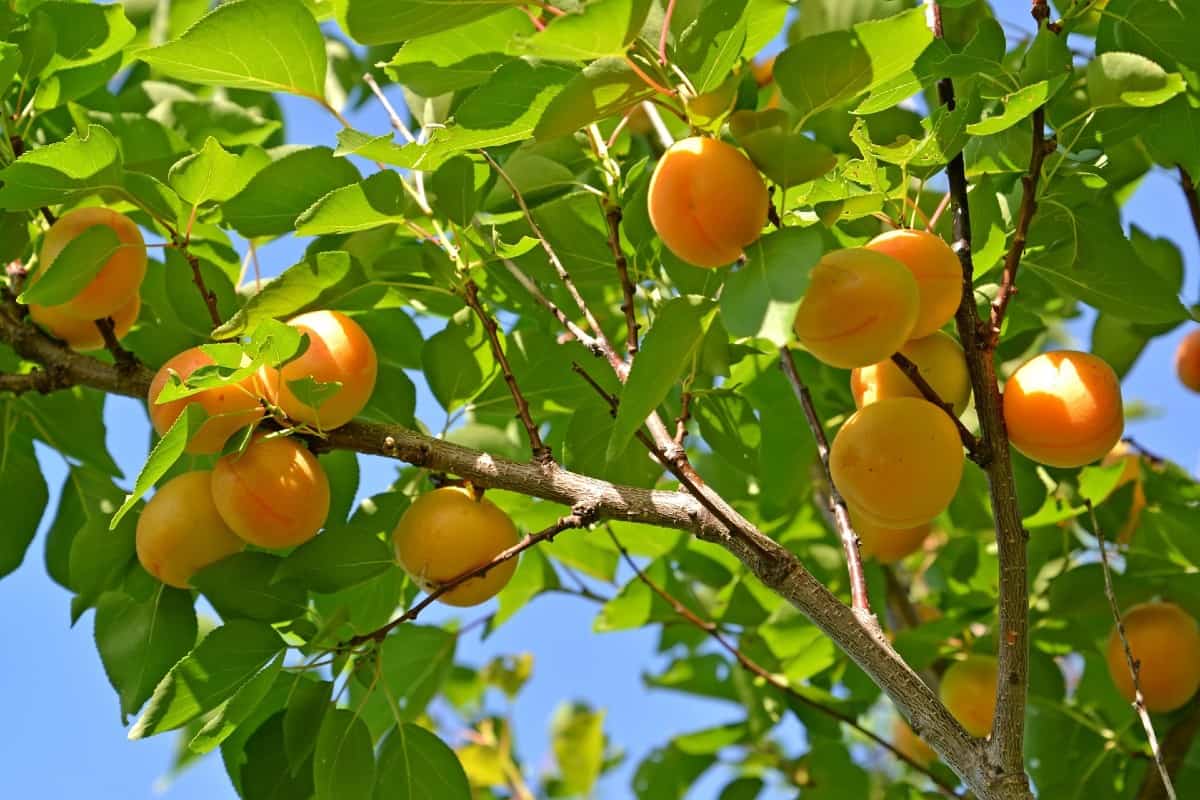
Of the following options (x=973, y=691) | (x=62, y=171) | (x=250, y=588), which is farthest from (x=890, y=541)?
(x=62, y=171)

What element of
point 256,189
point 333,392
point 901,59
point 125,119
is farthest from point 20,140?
point 901,59

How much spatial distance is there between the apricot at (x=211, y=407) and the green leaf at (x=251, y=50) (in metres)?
0.27

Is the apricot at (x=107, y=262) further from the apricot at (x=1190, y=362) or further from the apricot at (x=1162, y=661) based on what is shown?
the apricot at (x=1190, y=362)

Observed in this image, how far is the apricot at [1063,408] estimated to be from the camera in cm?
117

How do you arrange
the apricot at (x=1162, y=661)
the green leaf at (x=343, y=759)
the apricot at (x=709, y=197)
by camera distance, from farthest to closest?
the apricot at (x=1162, y=661) → the green leaf at (x=343, y=759) → the apricot at (x=709, y=197)

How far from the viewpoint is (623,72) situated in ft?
3.09

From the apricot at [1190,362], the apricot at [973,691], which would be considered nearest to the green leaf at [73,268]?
the apricot at [973,691]

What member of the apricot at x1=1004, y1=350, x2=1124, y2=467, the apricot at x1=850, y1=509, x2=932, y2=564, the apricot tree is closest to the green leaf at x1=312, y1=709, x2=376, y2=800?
the apricot tree

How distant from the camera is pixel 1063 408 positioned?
3.81 ft

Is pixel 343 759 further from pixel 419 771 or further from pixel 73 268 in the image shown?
pixel 73 268

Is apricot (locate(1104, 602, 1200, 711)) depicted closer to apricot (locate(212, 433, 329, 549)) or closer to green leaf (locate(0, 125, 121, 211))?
apricot (locate(212, 433, 329, 549))

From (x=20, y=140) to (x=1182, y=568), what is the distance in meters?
1.57

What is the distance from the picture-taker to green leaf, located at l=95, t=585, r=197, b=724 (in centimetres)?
136

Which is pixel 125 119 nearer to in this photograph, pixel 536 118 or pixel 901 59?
pixel 536 118
